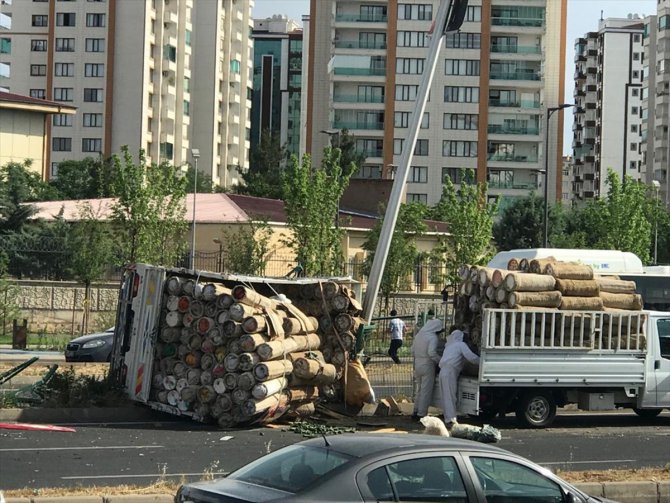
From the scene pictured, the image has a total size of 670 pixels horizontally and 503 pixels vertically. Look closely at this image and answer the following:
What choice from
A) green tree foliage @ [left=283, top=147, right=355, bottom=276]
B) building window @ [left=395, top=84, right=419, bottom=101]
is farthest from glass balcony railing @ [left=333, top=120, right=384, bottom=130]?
green tree foliage @ [left=283, top=147, right=355, bottom=276]

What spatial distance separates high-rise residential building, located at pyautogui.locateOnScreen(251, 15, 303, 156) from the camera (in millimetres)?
153375

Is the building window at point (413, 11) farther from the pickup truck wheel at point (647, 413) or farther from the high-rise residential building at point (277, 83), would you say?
the pickup truck wheel at point (647, 413)

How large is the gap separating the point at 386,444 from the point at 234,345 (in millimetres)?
9857

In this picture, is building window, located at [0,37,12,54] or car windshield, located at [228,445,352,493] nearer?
car windshield, located at [228,445,352,493]

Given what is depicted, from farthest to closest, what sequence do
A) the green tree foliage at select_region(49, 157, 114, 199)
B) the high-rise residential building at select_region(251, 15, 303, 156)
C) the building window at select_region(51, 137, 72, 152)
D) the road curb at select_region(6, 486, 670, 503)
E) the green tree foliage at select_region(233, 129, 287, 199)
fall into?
the high-rise residential building at select_region(251, 15, 303, 156), the building window at select_region(51, 137, 72, 152), the green tree foliage at select_region(233, 129, 287, 199), the green tree foliage at select_region(49, 157, 114, 199), the road curb at select_region(6, 486, 670, 503)

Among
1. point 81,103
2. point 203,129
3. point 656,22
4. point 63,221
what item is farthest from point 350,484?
point 656,22

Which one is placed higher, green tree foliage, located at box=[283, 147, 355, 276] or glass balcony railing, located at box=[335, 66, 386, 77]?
glass balcony railing, located at box=[335, 66, 386, 77]

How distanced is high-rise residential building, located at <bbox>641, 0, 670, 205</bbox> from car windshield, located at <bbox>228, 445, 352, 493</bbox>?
4645 inches

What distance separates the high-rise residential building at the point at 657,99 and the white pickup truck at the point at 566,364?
346 feet

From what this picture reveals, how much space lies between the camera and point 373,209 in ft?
226

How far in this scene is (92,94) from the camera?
104m

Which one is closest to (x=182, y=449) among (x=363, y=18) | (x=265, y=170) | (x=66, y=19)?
(x=265, y=170)

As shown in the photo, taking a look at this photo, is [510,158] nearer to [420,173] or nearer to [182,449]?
[420,173]

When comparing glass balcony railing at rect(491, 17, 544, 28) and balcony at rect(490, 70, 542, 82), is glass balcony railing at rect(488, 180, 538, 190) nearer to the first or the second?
balcony at rect(490, 70, 542, 82)
